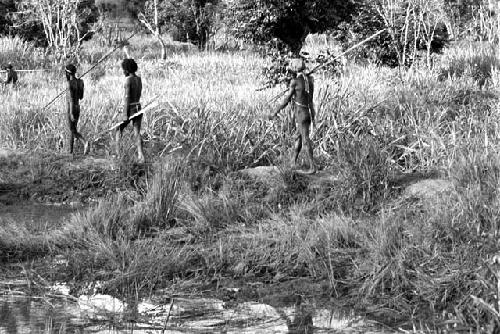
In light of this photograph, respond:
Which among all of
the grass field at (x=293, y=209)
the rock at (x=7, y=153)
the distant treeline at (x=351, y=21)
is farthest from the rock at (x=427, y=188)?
the rock at (x=7, y=153)

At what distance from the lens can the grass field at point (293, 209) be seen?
643cm

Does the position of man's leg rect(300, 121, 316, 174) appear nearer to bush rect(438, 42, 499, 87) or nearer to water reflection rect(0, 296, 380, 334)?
water reflection rect(0, 296, 380, 334)

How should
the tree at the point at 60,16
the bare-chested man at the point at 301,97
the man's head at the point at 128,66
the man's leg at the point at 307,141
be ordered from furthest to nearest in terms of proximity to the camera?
the tree at the point at 60,16 → the man's head at the point at 128,66 → the man's leg at the point at 307,141 → the bare-chested man at the point at 301,97

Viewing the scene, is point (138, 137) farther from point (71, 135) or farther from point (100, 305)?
point (100, 305)

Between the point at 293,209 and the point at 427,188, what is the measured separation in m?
1.50

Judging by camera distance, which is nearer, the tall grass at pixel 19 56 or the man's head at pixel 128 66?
the man's head at pixel 128 66

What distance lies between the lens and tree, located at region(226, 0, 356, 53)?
645 inches

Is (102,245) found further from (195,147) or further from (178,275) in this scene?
(195,147)

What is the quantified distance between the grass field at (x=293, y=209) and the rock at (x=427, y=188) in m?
0.11

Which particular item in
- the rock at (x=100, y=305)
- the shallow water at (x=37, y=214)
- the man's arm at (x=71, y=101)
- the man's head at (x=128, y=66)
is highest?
the man's head at (x=128, y=66)

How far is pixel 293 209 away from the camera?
847cm

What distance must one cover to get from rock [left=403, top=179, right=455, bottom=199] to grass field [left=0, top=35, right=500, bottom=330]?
0.11m

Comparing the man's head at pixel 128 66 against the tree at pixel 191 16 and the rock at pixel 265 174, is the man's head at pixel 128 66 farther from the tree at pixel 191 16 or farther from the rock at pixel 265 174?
the tree at pixel 191 16

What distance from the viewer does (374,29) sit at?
19375 millimetres
